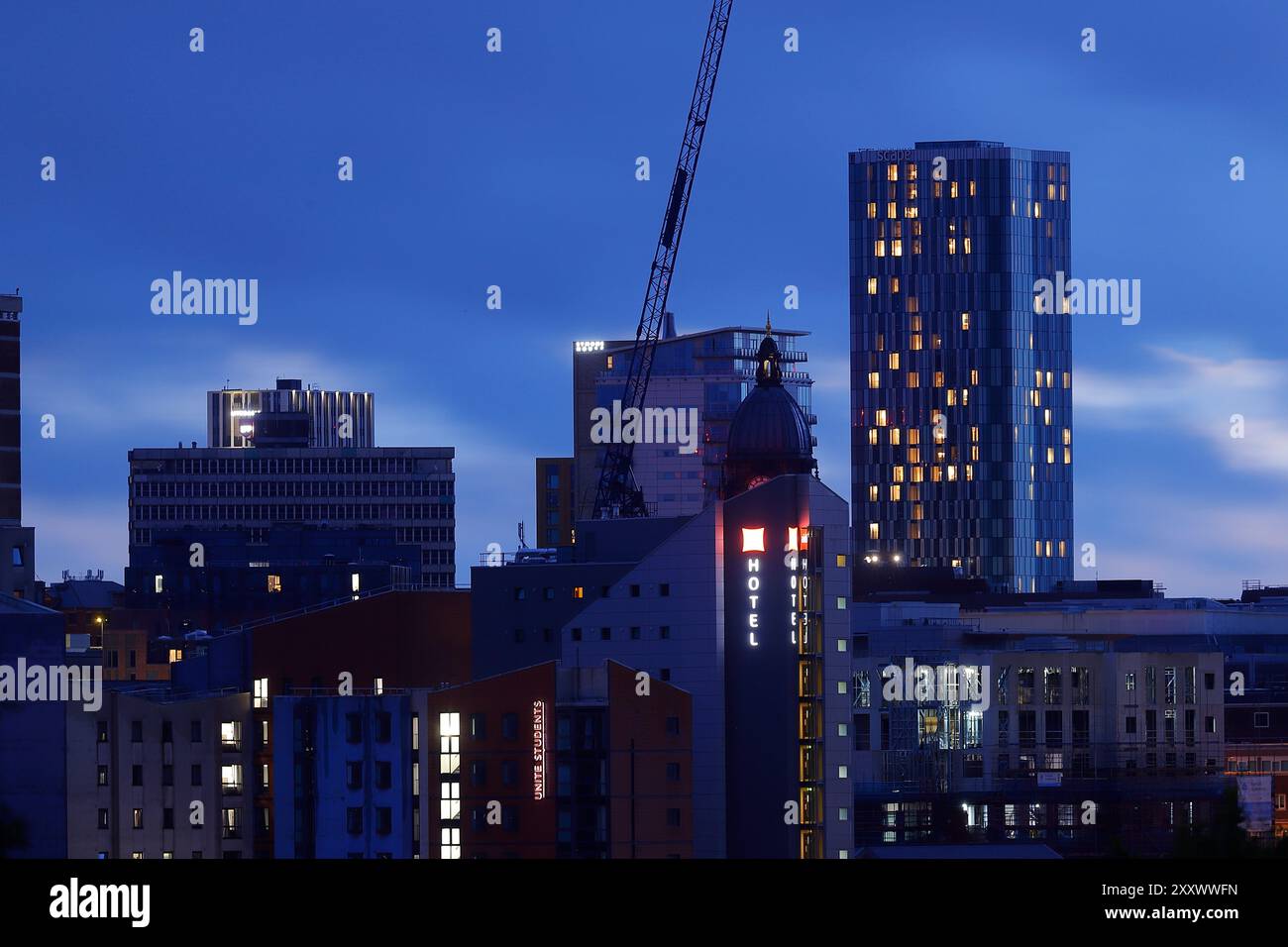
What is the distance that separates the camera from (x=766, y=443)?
13338cm

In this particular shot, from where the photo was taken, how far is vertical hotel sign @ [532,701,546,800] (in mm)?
104750

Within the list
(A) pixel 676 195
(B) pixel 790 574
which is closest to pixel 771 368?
(B) pixel 790 574

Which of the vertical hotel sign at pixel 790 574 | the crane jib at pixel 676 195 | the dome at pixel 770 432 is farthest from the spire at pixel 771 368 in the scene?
the crane jib at pixel 676 195

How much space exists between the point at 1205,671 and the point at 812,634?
148 ft

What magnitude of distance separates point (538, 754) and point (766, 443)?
33.1 m

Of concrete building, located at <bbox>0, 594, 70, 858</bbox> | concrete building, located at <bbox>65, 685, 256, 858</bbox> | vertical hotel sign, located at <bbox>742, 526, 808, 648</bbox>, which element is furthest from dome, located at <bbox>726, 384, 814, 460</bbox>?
concrete building, located at <bbox>0, 594, 70, 858</bbox>

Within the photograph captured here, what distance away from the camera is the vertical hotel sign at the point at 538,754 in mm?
104750

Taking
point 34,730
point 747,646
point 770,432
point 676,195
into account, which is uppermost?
point 676,195

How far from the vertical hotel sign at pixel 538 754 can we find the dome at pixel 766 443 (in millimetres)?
29249

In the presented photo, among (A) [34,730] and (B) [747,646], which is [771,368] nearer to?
(B) [747,646]

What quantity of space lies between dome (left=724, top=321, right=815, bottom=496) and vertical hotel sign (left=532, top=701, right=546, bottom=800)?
96.0ft

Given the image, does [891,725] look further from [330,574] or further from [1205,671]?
[330,574]

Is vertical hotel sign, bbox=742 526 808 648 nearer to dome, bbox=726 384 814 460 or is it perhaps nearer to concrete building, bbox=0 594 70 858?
dome, bbox=726 384 814 460
